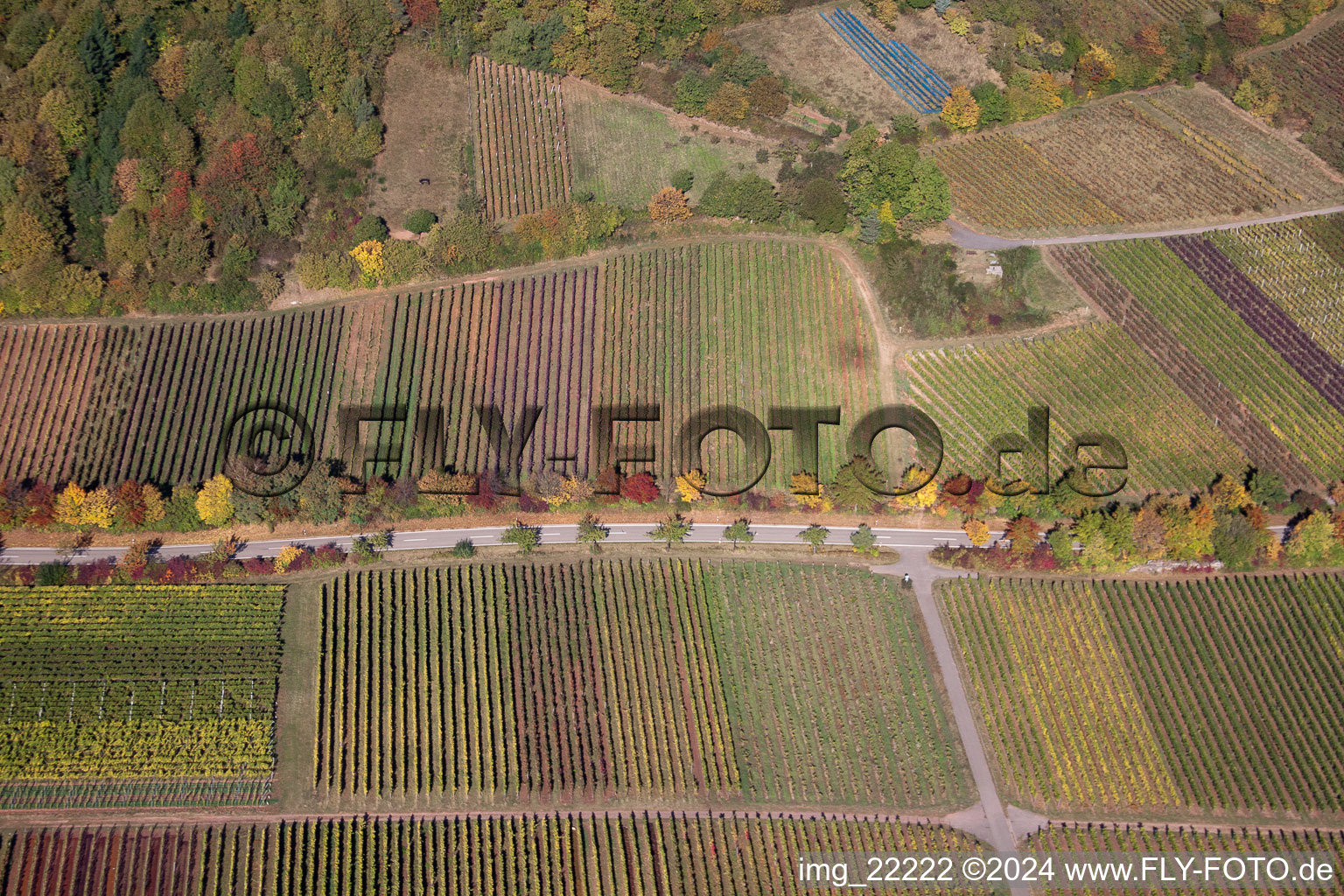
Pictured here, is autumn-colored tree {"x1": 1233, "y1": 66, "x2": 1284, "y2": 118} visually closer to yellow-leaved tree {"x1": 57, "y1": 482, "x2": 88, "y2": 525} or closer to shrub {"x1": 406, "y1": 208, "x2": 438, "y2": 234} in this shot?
shrub {"x1": 406, "y1": 208, "x2": 438, "y2": 234}

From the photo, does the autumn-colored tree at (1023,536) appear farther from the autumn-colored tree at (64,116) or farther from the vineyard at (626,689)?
the autumn-colored tree at (64,116)

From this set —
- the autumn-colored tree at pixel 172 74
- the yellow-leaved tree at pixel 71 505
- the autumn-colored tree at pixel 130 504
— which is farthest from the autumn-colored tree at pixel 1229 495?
the autumn-colored tree at pixel 172 74

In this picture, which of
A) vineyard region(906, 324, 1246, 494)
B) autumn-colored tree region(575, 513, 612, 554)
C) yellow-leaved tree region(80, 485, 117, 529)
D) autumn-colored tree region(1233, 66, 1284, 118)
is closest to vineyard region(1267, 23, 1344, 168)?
autumn-colored tree region(1233, 66, 1284, 118)

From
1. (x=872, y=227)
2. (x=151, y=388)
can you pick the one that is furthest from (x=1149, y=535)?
(x=151, y=388)

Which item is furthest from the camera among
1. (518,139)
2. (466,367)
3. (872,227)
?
(518,139)

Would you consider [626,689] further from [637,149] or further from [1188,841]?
[637,149]

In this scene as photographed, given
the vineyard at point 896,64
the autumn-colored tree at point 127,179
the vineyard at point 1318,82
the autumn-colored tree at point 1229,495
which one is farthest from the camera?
the vineyard at point 896,64
